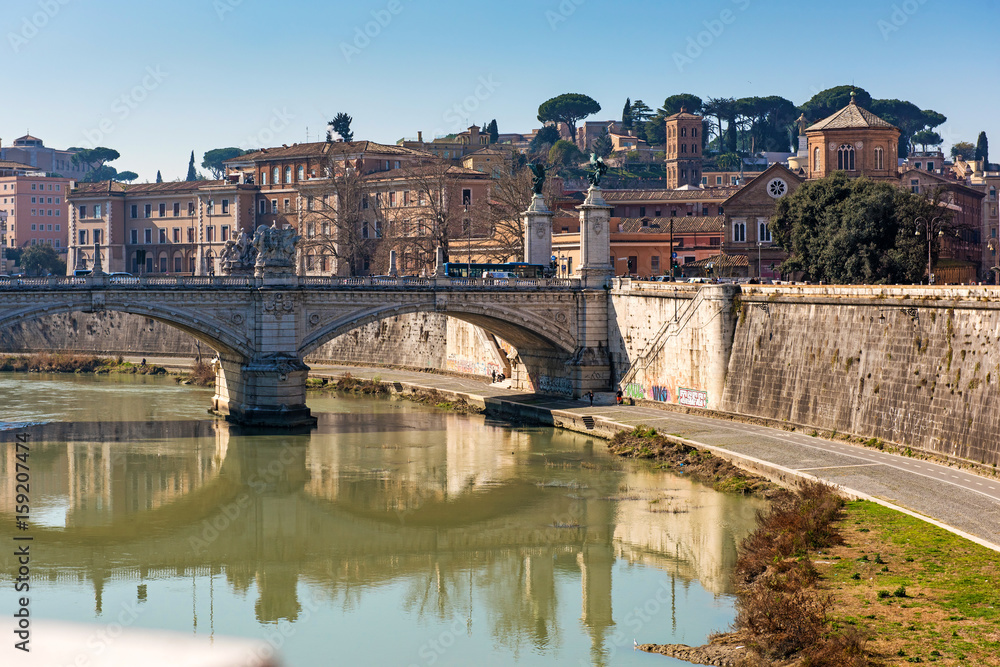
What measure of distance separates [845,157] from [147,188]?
55607mm

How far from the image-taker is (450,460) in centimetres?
4166

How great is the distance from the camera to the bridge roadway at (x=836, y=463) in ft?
89.9

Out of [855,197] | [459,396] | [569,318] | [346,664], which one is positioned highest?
[855,197]

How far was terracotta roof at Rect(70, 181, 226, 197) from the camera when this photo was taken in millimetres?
97938

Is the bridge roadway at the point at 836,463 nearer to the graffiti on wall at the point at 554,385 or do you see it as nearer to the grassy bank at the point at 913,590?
the grassy bank at the point at 913,590

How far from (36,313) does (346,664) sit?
2682 cm

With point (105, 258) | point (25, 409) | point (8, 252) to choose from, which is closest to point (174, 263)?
point (105, 258)

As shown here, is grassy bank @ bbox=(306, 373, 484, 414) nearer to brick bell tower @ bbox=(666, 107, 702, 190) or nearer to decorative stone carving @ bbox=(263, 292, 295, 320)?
decorative stone carving @ bbox=(263, 292, 295, 320)

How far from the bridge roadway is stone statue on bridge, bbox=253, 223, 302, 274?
10964mm

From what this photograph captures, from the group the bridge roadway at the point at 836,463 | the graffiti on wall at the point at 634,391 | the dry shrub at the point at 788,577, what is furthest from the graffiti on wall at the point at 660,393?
the dry shrub at the point at 788,577

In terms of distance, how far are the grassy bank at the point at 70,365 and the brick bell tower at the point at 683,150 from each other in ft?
255

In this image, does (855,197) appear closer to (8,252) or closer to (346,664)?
(346,664)

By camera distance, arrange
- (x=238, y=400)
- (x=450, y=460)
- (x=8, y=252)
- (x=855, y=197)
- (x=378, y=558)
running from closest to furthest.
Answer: (x=378, y=558) < (x=450, y=460) < (x=238, y=400) < (x=855, y=197) < (x=8, y=252)

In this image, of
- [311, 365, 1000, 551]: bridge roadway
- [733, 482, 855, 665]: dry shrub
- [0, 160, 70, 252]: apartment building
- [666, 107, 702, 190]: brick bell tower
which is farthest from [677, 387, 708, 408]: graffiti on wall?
[666, 107, 702, 190]: brick bell tower
